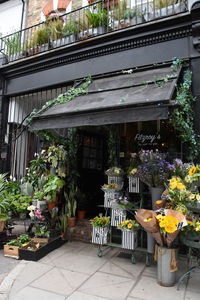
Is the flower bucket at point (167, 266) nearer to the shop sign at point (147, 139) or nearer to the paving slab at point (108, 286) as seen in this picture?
the paving slab at point (108, 286)

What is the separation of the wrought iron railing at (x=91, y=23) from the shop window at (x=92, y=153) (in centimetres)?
295

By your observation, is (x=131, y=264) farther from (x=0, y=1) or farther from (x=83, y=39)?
(x=0, y=1)

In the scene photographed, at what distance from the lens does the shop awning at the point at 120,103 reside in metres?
3.97

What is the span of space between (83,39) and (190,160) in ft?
14.4

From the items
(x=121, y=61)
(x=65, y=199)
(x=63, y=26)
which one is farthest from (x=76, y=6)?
(x=65, y=199)

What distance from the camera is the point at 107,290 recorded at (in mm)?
3586

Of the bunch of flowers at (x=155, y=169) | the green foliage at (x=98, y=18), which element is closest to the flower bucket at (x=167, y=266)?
the bunch of flowers at (x=155, y=169)

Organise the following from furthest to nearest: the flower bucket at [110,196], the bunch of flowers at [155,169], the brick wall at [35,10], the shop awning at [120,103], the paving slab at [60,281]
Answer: the brick wall at [35,10]
the flower bucket at [110,196]
the bunch of flowers at [155,169]
the shop awning at [120,103]
the paving slab at [60,281]

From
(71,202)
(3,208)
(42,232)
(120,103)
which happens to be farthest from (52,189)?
(120,103)

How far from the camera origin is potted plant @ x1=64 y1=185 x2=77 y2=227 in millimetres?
6043

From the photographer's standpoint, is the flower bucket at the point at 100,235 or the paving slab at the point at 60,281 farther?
the flower bucket at the point at 100,235

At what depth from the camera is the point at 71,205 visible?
6.14m

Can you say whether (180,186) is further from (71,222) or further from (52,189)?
(71,222)

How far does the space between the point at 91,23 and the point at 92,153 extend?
385 cm
